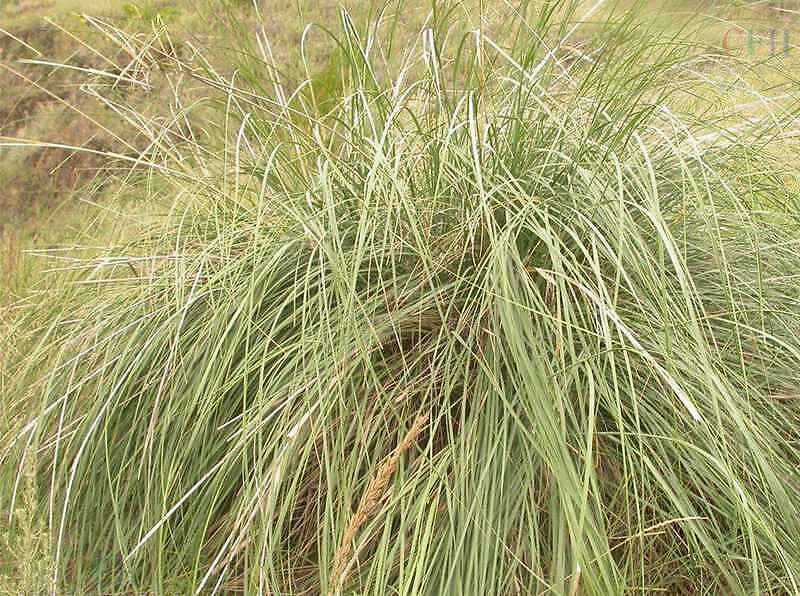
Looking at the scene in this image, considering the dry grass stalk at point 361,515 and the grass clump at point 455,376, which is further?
the grass clump at point 455,376

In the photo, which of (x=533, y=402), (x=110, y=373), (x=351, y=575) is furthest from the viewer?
(x=110, y=373)

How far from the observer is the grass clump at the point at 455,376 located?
1.74 m

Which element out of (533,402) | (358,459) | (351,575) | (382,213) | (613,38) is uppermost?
(613,38)

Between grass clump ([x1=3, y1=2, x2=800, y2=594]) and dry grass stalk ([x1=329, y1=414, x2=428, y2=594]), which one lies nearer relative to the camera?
dry grass stalk ([x1=329, y1=414, x2=428, y2=594])

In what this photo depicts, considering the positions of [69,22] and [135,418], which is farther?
[69,22]

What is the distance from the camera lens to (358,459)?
1903 mm

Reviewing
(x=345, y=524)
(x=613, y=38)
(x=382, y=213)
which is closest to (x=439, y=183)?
(x=382, y=213)

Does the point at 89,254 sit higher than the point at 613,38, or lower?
lower

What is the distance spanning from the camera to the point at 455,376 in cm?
195

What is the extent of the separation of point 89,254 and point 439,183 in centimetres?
178

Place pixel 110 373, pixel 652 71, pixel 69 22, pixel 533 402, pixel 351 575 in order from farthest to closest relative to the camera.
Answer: pixel 69 22 → pixel 110 373 → pixel 652 71 → pixel 351 575 → pixel 533 402

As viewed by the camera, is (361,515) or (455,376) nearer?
(361,515)

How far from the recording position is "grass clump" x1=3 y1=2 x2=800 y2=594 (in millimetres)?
1739

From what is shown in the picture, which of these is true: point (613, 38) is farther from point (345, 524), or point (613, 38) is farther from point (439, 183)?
point (345, 524)
